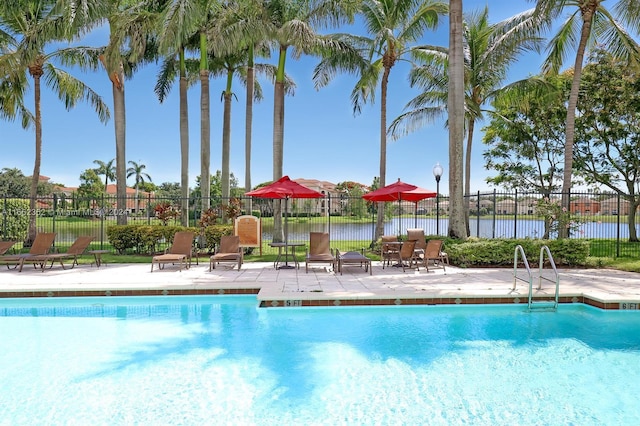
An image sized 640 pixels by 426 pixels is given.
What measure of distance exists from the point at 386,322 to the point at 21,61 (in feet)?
50.2

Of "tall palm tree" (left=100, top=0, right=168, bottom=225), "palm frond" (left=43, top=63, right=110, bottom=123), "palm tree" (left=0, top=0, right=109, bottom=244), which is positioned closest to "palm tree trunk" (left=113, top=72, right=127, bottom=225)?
"tall palm tree" (left=100, top=0, right=168, bottom=225)

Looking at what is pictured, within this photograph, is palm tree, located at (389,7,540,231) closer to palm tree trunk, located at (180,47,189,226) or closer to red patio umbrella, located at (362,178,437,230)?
red patio umbrella, located at (362,178,437,230)

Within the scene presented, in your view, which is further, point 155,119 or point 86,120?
point 86,120

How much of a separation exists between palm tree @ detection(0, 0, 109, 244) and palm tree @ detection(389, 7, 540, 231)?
11973 mm

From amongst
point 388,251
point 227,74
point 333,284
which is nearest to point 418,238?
point 388,251

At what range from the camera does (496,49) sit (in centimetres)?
1477

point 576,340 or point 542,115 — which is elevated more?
point 542,115

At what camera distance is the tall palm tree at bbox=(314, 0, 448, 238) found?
15992mm

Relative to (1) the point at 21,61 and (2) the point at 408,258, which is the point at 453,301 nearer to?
(2) the point at 408,258

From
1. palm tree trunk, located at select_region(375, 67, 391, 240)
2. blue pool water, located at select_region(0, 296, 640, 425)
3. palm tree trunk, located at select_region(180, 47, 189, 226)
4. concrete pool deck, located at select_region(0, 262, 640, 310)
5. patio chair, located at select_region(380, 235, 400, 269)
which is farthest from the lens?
palm tree trunk, located at select_region(180, 47, 189, 226)

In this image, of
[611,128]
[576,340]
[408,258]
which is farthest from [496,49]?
[576,340]

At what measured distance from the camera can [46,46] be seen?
1680cm

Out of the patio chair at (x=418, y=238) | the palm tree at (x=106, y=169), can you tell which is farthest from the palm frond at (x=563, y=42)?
the palm tree at (x=106, y=169)

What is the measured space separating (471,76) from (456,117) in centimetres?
595
